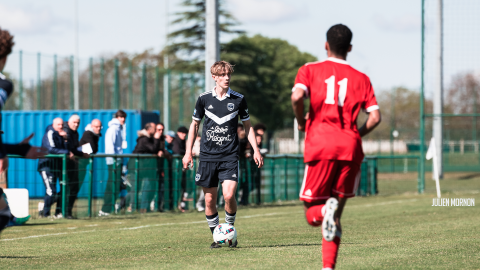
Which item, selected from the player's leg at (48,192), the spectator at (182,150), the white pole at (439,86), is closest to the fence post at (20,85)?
the spectator at (182,150)

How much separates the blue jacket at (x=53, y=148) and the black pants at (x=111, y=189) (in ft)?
3.65

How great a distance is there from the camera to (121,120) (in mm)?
14852

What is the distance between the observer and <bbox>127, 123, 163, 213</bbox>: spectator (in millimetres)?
14266

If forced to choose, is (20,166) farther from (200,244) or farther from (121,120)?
(200,244)

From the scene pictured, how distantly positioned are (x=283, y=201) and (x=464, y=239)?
417 inches

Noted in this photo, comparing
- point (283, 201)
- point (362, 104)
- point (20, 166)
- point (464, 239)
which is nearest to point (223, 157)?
point (362, 104)

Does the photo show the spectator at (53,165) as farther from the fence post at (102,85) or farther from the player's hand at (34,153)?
the fence post at (102,85)

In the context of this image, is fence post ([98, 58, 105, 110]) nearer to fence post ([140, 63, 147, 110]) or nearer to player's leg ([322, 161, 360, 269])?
fence post ([140, 63, 147, 110])

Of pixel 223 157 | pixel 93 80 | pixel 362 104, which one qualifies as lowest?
pixel 223 157

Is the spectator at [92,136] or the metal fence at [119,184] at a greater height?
the spectator at [92,136]

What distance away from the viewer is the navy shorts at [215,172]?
7.84 m

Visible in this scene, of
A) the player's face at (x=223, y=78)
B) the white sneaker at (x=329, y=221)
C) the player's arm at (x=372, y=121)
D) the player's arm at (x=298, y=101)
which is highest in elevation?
the player's face at (x=223, y=78)

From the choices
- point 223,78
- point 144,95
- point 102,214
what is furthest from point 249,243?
point 144,95

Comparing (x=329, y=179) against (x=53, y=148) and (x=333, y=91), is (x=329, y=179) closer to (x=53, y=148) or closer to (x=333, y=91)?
(x=333, y=91)
